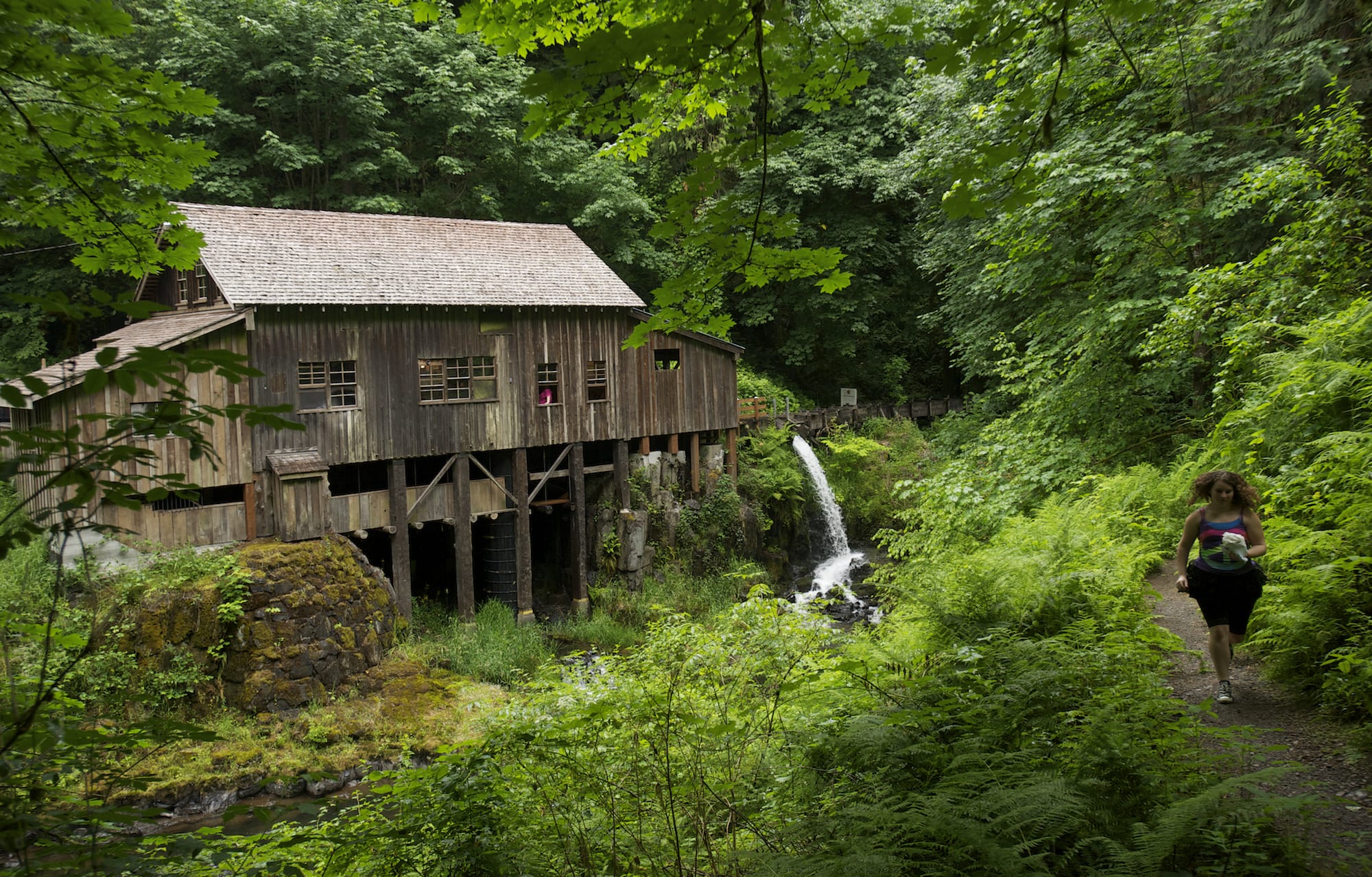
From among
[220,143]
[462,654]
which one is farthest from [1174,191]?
[220,143]

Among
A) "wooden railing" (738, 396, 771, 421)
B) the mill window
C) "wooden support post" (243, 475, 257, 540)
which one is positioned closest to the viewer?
"wooden support post" (243, 475, 257, 540)

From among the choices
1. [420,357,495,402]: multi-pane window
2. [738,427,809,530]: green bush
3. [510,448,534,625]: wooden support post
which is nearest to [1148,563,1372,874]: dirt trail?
[510,448,534,625]: wooden support post

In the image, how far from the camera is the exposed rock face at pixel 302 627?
11758mm

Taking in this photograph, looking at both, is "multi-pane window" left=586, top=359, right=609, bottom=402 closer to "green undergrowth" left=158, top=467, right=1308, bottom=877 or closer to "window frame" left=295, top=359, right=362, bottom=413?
"window frame" left=295, top=359, right=362, bottom=413

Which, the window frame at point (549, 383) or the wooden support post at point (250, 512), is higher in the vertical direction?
the window frame at point (549, 383)

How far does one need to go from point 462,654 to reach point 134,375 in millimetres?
12896

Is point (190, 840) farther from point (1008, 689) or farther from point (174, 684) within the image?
point (174, 684)

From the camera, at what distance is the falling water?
2036 cm

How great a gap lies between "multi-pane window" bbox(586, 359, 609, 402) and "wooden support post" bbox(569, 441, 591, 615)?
3.70ft

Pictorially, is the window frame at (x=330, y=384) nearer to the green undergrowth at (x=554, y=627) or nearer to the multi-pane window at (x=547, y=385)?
the multi-pane window at (x=547, y=385)

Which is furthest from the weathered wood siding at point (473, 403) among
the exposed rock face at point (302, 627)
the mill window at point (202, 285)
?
the exposed rock face at point (302, 627)

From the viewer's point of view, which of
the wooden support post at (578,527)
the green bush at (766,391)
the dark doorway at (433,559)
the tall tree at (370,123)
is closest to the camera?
the wooden support post at (578,527)

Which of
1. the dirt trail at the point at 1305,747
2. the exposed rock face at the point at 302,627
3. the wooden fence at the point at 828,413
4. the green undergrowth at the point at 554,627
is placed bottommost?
the green undergrowth at the point at 554,627

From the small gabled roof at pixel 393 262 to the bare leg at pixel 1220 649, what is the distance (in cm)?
1357
